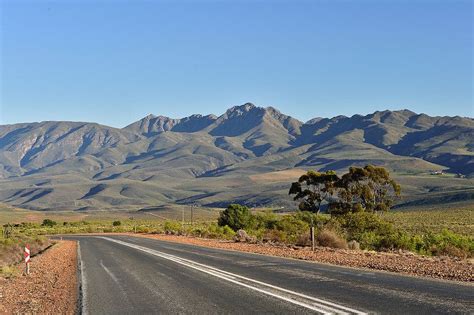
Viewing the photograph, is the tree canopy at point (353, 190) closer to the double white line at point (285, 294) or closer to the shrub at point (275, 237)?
the shrub at point (275, 237)

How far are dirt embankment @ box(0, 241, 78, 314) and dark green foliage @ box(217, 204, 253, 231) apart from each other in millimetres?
40242

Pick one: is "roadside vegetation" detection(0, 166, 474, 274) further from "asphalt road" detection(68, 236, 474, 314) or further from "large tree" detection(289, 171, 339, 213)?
"asphalt road" detection(68, 236, 474, 314)

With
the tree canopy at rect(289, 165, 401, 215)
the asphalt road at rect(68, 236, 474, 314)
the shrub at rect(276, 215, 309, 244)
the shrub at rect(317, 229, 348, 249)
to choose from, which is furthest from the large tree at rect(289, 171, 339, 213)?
the asphalt road at rect(68, 236, 474, 314)

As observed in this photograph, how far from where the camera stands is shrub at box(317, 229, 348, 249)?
3053 centimetres

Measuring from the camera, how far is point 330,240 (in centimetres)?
3100

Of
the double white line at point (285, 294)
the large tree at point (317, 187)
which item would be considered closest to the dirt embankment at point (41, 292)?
the double white line at point (285, 294)

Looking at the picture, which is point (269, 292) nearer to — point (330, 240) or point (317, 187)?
point (330, 240)

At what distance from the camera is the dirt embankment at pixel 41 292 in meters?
13.4

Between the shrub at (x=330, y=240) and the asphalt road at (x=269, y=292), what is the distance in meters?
10.9

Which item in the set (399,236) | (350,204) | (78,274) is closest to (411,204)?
(350,204)

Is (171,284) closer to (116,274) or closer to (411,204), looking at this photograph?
(116,274)

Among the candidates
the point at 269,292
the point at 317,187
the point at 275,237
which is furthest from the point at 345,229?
the point at 269,292

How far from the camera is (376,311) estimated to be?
10.3m

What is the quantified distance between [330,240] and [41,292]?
59.3 feet
